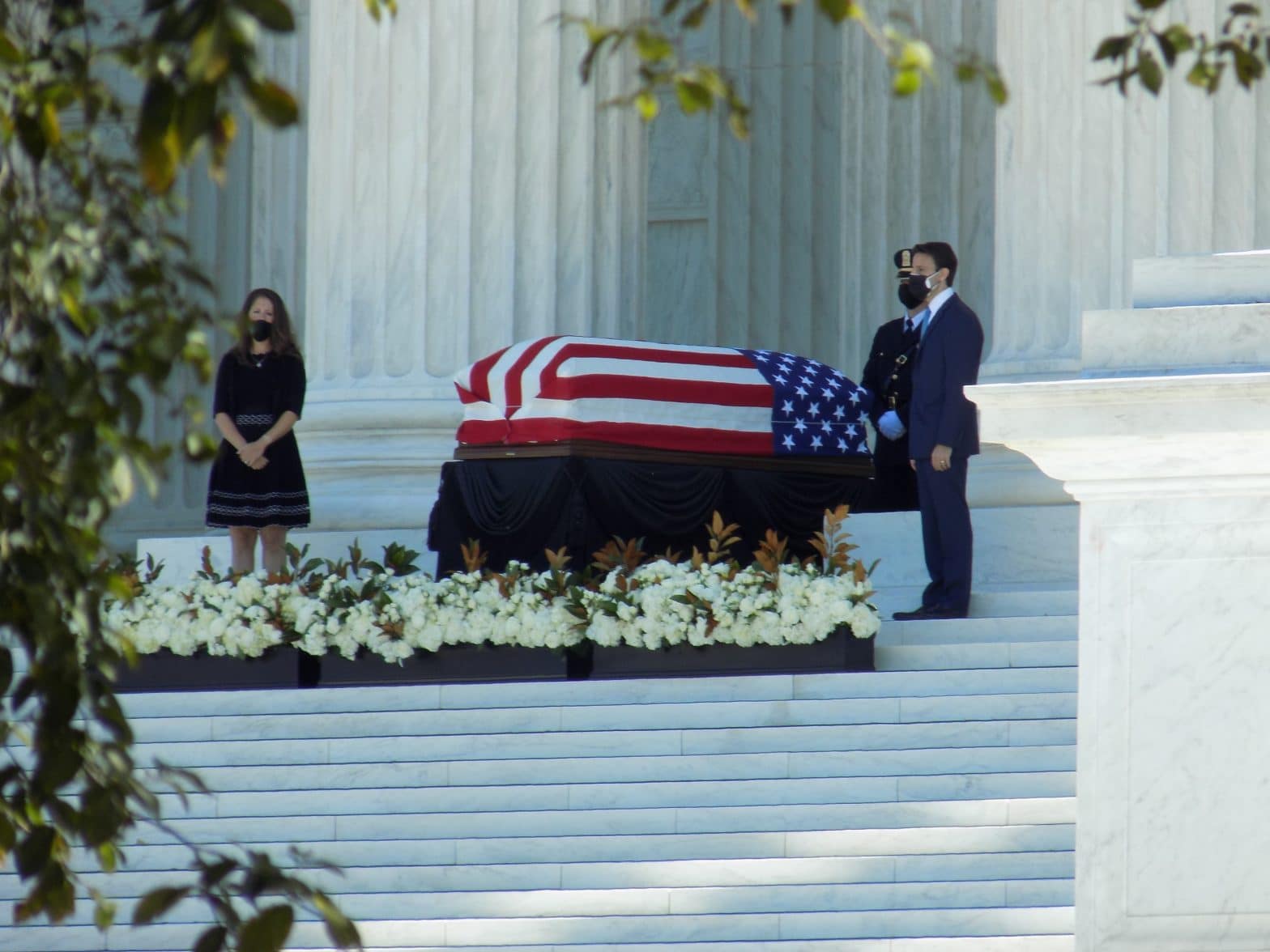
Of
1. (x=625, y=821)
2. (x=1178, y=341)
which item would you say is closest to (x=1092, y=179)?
(x=625, y=821)

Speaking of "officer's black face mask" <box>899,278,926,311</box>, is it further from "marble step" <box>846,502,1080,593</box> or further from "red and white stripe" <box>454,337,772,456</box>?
"marble step" <box>846,502,1080,593</box>

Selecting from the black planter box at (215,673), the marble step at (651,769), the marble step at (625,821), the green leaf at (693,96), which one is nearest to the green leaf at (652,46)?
the green leaf at (693,96)

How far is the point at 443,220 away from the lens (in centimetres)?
1476

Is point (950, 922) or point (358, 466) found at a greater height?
point (358, 466)

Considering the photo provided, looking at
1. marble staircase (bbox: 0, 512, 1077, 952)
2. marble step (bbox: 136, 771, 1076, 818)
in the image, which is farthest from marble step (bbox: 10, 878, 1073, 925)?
marble step (bbox: 136, 771, 1076, 818)

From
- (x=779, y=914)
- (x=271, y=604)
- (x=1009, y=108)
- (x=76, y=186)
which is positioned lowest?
(x=779, y=914)

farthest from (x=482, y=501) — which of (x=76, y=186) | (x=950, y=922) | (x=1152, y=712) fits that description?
(x=76, y=186)

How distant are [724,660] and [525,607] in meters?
0.99

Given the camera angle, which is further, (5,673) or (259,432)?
(259,432)

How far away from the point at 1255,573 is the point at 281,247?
16211mm

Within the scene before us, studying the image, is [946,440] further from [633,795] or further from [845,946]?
[845,946]

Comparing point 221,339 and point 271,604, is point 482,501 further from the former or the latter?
point 221,339

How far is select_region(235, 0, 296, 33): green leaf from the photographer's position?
2299 mm

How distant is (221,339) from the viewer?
67.6ft
